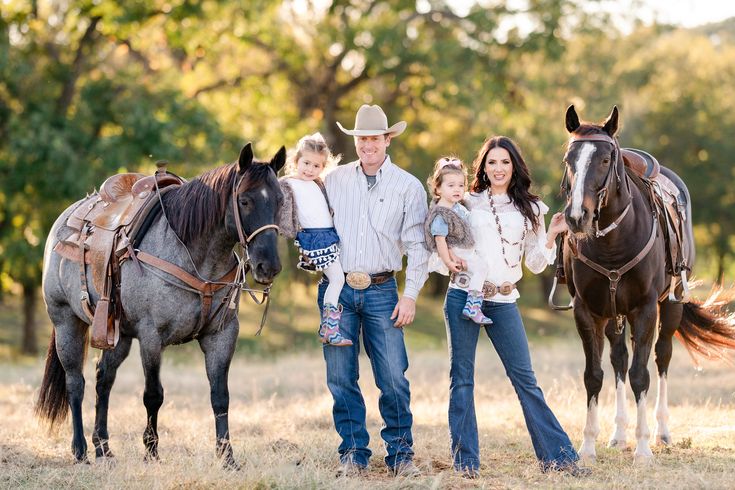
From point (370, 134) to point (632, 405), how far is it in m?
4.83

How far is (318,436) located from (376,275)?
216cm

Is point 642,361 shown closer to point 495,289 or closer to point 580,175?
point 495,289

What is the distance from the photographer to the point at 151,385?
19.2ft

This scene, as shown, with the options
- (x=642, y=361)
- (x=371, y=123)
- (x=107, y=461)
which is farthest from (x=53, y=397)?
(x=642, y=361)

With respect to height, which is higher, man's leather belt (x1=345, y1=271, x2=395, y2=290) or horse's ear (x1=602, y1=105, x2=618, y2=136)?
horse's ear (x1=602, y1=105, x2=618, y2=136)

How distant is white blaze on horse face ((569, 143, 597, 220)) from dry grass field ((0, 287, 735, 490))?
1.66 m

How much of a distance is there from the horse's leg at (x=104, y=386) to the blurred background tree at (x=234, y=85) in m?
9.69

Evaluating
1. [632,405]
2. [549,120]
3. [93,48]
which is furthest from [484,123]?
[632,405]

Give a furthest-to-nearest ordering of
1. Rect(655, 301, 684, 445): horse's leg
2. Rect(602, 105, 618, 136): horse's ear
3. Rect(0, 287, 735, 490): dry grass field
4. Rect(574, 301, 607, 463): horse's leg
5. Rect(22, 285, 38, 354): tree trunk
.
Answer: Rect(22, 285, 38, 354): tree trunk, Rect(655, 301, 684, 445): horse's leg, Rect(574, 301, 607, 463): horse's leg, Rect(602, 105, 618, 136): horse's ear, Rect(0, 287, 735, 490): dry grass field

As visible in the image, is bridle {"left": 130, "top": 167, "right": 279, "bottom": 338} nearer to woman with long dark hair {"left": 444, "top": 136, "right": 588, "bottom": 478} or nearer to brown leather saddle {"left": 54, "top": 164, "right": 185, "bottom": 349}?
brown leather saddle {"left": 54, "top": 164, "right": 185, "bottom": 349}

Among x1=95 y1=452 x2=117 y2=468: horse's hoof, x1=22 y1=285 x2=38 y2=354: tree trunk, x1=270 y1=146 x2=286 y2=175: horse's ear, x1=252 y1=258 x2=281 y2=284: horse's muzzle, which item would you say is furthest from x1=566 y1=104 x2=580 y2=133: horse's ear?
x1=22 y1=285 x2=38 y2=354: tree trunk

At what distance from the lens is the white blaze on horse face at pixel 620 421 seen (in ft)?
A: 21.8

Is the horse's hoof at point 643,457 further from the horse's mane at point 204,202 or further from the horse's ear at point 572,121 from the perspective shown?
the horse's mane at point 204,202

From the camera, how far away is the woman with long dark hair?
214 inches
